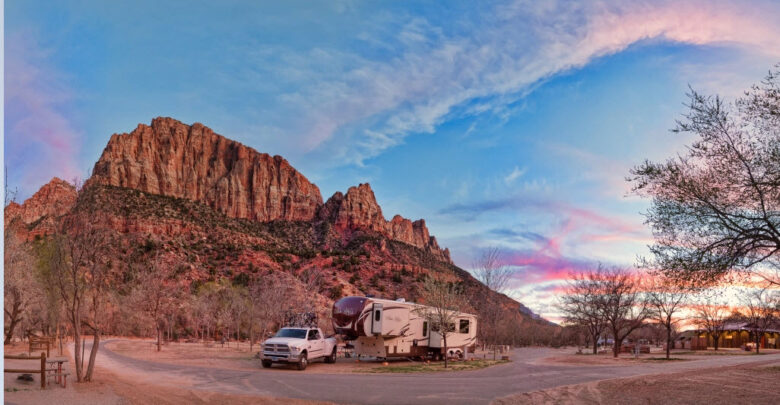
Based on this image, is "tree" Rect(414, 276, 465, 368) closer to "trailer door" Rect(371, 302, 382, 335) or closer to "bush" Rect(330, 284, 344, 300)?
"trailer door" Rect(371, 302, 382, 335)

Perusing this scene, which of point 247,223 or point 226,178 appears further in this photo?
point 226,178

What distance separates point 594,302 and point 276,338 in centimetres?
2937

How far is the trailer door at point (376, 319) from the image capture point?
2803 cm

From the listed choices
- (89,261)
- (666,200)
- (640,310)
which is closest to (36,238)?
(89,261)

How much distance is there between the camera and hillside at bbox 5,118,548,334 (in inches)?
3004

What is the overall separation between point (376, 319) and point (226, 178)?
110 meters

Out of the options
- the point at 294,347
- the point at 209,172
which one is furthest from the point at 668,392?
the point at 209,172

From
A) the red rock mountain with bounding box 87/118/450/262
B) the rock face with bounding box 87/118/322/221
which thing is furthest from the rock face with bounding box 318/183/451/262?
the rock face with bounding box 87/118/322/221

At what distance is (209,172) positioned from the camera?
131750 mm

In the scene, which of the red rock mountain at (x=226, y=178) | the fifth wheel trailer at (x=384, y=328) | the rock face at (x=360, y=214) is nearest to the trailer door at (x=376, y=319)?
the fifth wheel trailer at (x=384, y=328)

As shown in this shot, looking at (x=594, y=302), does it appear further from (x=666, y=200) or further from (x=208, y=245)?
(x=208, y=245)

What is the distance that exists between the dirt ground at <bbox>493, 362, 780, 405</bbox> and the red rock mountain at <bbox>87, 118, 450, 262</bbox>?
103287mm

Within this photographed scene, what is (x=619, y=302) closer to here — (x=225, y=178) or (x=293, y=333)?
(x=293, y=333)

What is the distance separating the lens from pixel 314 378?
65.6 feet
